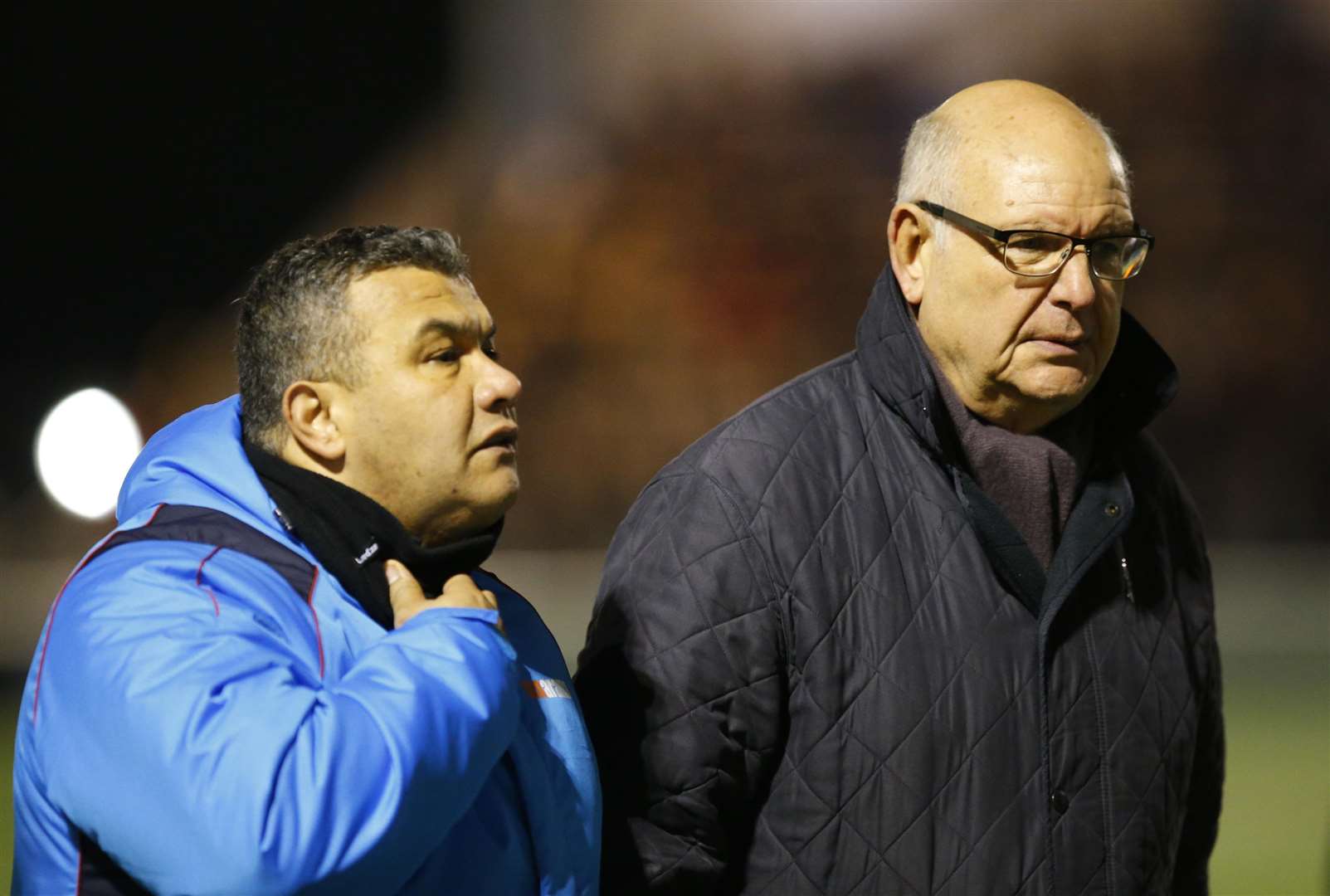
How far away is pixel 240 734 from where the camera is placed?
1246mm

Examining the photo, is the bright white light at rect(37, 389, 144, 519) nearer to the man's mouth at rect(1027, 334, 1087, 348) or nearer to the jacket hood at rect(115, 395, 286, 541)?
the jacket hood at rect(115, 395, 286, 541)

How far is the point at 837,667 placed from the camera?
1787 mm

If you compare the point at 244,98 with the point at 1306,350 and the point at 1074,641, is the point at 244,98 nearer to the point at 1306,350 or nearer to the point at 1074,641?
A: the point at 1306,350

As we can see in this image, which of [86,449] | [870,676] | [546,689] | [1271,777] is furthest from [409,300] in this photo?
[86,449]

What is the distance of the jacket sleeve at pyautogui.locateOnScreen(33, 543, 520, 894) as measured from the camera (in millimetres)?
1236

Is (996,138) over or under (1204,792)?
over

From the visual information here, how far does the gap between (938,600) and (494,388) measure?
641 millimetres

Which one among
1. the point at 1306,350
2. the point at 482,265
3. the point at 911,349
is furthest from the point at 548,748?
the point at 1306,350

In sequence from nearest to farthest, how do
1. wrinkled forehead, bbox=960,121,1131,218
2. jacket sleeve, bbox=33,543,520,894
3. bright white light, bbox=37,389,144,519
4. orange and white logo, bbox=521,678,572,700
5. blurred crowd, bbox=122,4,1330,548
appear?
jacket sleeve, bbox=33,543,520,894, orange and white logo, bbox=521,678,572,700, wrinkled forehead, bbox=960,121,1131,218, bright white light, bbox=37,389,144,519, blurred crowd, bbox=122,4,1330,548

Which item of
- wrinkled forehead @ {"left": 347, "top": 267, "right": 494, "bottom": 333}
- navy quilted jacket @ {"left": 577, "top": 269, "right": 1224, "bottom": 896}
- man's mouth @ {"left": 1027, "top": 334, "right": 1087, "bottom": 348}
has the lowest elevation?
navy quilted jacket @ {"left": 577, "top": 269, "right": 1224, "bottom": 896}

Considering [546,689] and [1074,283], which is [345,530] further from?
[1074,283]

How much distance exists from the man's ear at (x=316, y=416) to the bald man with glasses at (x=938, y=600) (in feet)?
1.49

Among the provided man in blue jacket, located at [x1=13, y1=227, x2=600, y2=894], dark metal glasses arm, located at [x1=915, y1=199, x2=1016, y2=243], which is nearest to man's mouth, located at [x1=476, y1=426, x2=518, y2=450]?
man in blue jacket, located at [x1=13, y1=227, x2=600, y2=894]

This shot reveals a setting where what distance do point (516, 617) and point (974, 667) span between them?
0.57 metres
